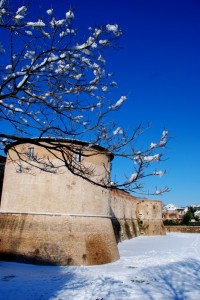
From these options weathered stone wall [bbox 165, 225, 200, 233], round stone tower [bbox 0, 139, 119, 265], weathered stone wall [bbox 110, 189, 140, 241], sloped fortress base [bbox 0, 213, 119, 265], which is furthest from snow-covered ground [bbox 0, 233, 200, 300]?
weathered stone wall [bbox 165, 225, 200, 233]

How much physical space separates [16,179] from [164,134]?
1199cm

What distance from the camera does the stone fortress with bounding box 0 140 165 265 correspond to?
13.6 meters

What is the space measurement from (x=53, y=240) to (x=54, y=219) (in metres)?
1.03

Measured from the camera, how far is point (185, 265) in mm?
15211

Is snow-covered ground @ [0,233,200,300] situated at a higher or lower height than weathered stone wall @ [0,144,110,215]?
lower

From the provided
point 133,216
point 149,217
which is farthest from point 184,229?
point 133,216

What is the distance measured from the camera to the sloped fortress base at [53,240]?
13383mm

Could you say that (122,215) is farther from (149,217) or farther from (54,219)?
(54,219)

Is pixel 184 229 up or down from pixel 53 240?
down

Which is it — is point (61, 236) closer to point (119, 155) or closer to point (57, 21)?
point (119, 155)

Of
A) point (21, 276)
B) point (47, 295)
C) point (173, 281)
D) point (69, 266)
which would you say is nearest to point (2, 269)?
point (21, 276)

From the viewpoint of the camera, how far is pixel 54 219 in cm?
1423

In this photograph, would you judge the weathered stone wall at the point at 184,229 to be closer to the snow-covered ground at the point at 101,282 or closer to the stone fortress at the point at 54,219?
the snow-covered ground at the point at 101,282

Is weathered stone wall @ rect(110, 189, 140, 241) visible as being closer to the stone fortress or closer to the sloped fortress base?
the stone fortress
